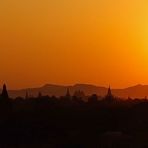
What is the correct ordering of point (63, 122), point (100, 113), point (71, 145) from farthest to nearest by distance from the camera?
point (100, 113)
point (63, 122)
point (71, 145)

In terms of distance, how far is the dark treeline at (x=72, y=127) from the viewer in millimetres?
77875

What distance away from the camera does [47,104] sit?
366 feet

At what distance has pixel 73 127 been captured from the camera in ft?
303

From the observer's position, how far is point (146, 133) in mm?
86562

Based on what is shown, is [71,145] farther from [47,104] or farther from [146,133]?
[47,104]

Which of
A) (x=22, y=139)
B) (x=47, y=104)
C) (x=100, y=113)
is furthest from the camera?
(x=47, y=104)

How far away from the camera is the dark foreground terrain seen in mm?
77875

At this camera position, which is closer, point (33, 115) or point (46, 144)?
point (46, 144)

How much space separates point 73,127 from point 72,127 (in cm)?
19

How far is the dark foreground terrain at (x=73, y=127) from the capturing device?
77.9 m

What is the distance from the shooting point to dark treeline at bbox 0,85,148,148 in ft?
255

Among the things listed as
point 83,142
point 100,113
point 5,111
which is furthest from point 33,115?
point 83,142

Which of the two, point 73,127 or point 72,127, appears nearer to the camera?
point 72,127

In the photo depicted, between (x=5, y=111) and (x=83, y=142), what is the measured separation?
21.5 meters
